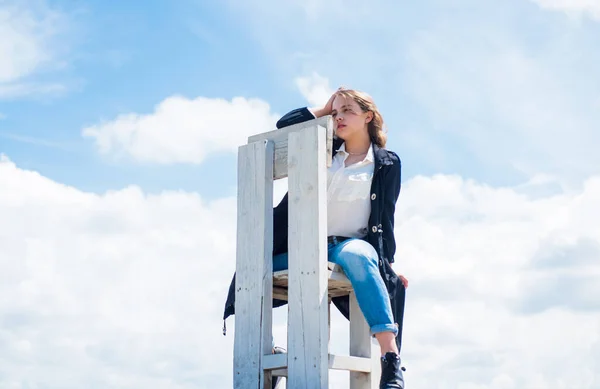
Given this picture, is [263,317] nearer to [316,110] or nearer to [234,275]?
[234,275]

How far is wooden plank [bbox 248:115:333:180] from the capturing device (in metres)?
5.01

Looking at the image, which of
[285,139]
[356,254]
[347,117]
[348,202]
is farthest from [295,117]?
[356,254]

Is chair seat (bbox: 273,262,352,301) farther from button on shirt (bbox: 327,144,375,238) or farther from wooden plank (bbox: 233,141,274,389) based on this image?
button on shirt (bbox: 327,144,375,238)

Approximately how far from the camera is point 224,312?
529cm

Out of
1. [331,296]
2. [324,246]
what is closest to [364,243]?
[324,246]

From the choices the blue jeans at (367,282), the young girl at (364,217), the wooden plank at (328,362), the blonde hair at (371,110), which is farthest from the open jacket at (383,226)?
the wooden plank at (328,362)

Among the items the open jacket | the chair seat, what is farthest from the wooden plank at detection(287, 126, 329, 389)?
the open jacket

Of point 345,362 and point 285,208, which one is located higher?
point 285,208

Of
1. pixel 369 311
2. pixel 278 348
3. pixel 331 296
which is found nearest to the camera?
pixel 369 311

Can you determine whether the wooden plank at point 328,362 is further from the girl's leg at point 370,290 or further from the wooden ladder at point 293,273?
the girl's leg at point 370,290

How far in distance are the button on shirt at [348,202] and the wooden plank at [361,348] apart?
454 millimetres

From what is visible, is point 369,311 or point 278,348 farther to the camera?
point 278,348

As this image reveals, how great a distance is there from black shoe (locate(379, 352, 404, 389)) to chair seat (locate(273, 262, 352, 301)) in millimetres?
563

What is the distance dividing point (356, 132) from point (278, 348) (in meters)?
1.52
